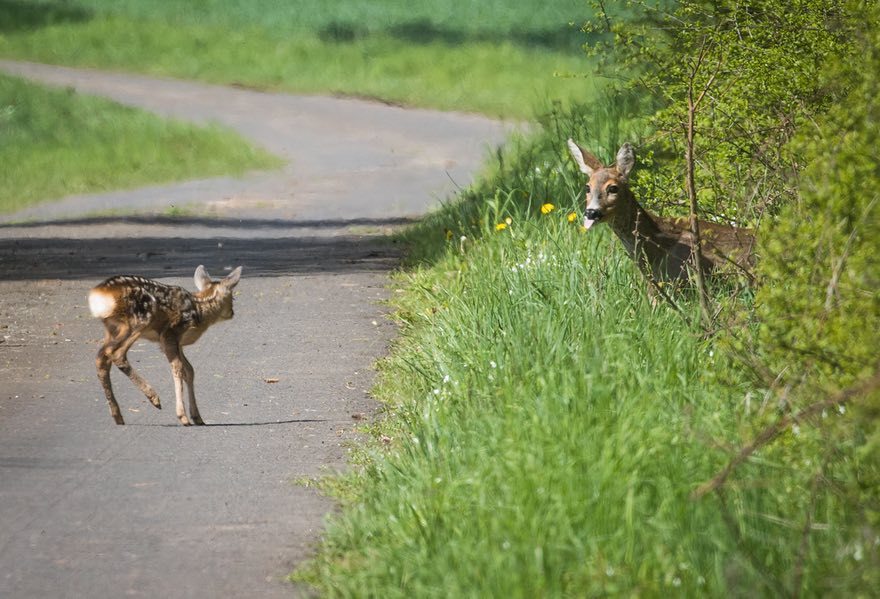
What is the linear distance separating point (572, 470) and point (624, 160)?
163 inches

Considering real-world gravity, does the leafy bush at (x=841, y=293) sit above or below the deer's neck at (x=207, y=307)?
above

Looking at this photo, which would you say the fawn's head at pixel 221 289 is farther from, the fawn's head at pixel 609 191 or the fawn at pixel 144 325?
the fawn's head at pixel 609 191

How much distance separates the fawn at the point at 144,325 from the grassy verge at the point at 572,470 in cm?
117

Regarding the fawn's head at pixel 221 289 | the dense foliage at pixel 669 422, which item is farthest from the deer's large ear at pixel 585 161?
the fawn's head at pixel 221 289

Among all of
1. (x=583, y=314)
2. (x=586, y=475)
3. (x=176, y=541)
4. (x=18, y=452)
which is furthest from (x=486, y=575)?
(x=18, y=452)

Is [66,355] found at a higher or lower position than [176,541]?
lower

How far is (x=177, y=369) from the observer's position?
9.22 m

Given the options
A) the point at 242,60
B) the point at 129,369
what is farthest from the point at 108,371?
the point at 242,60

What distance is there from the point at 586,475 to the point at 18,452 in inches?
141

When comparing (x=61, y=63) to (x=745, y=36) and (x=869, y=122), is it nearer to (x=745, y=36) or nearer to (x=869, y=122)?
(x=745, y=36)

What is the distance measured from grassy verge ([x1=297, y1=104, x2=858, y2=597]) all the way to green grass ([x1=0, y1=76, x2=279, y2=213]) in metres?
13.1

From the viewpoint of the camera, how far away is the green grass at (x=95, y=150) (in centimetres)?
2309

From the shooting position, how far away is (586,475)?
6.01m

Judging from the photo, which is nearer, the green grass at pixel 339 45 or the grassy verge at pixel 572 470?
the grassy verge at pixel 572 470
